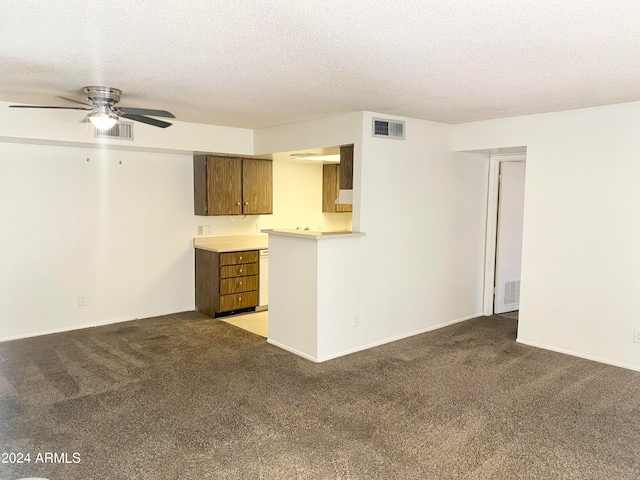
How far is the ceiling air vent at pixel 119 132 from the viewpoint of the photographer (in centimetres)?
487

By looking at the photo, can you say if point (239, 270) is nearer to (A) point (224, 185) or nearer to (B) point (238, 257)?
(B) point (238, 257)

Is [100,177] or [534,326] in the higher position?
[100,177]

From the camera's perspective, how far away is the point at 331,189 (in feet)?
23.1

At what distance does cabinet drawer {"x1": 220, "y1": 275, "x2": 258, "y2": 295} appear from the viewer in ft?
19.0

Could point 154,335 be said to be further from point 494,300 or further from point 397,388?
point 494,300

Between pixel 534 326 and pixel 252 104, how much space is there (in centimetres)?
353

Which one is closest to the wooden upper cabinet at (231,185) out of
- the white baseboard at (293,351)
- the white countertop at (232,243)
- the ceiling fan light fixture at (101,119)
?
the white countertop at (232,243)

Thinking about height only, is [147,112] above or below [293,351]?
above

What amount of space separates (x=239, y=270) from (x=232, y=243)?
18.6 inches

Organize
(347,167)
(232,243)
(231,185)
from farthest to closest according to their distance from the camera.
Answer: (232,243), (231,185), (347,167)

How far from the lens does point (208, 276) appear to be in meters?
5.90

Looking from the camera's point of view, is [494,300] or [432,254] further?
[494,300]

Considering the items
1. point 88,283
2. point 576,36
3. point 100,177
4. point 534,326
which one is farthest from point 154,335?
point 576,36

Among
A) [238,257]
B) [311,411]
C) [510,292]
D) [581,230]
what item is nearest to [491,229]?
[510,292]
